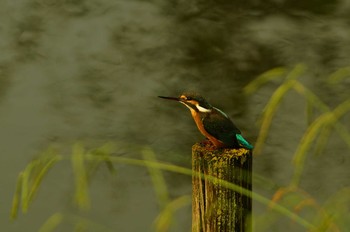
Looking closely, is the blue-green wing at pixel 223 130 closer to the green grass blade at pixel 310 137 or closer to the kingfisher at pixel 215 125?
the kingfisher at pixel 215 125

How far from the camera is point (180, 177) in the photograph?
327 centimetres

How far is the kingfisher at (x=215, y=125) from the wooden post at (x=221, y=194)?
0.20ft

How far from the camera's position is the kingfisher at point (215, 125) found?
161 cm

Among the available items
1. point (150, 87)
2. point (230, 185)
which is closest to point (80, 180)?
point (230, 185)

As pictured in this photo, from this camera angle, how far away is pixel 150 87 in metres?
3.91

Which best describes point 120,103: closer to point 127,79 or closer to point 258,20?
point 127,79

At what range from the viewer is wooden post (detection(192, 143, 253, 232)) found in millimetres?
1510

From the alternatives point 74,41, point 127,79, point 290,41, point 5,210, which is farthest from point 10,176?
point 290,41

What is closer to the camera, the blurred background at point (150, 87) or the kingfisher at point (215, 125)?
the kingfisher at point (215, 125)

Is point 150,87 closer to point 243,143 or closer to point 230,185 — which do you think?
point 243,143

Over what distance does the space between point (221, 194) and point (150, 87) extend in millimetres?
2430

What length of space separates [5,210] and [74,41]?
4.81 feet

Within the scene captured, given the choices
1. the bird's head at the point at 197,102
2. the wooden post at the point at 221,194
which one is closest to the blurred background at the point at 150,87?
the bird's head at the point at 197,102

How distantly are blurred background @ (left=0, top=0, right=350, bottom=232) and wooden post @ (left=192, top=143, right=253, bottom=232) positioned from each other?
1.18 metres
